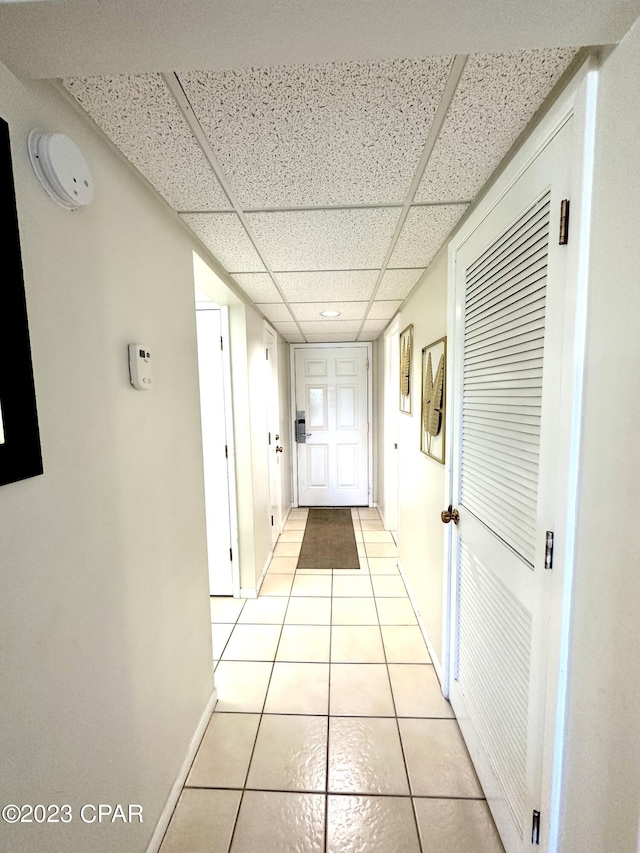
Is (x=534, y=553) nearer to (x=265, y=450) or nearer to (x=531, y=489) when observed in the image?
(x=531, y=489)

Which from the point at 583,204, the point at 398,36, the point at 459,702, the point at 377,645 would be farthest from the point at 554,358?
the point at 377,645

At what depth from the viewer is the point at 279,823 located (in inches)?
46.1

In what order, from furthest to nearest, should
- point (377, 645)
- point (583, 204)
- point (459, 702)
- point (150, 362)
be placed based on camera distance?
point (377, 645)
point (459, 702)
point (150, 362)
point (583, 204)

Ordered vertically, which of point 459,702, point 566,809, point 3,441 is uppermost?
point 3,441

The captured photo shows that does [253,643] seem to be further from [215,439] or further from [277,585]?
[215,439]

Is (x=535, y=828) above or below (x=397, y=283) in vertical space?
below

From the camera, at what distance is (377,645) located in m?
2.00

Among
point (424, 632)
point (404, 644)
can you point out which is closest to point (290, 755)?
point (404, 644)

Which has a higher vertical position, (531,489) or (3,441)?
(3,441)

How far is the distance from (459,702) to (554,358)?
4.95 feet

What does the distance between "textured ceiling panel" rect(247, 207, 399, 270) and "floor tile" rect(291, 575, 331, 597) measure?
221cm

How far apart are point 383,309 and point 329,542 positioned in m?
2.26

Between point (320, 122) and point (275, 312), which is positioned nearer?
point (320, 122)

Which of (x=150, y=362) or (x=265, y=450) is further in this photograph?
(x=265, y=450)
